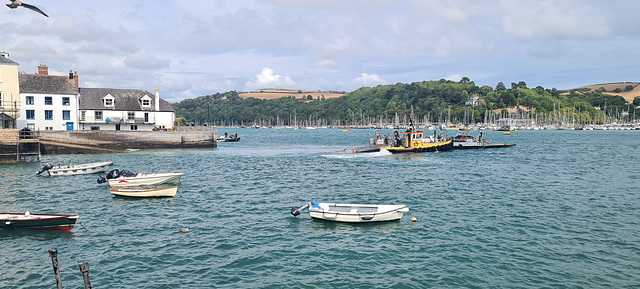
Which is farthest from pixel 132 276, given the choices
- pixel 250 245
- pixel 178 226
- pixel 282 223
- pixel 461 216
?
pixel 461 216

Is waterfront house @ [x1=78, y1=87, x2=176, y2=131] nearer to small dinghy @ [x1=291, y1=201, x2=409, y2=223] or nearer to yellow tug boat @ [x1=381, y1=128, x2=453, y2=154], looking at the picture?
yellow tug boat @ [x1=381, y1=128, x2=453, y2=154]

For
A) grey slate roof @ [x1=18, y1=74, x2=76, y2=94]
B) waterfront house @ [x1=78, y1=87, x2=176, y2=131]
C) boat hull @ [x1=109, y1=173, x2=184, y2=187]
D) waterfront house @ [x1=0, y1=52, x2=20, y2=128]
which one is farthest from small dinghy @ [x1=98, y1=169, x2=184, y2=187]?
grey slate roof @ [x1=18, y1=74, x2=76, y2=94]

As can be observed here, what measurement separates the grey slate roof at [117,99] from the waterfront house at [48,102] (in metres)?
2.40

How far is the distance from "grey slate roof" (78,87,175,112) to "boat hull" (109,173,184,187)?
42.8 meters

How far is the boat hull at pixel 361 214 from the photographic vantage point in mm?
23203

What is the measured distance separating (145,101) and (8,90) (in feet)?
71.7

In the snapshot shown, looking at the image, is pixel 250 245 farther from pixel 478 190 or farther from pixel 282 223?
pixel 478 190

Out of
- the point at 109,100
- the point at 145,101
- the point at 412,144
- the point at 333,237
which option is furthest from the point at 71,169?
the point at 412,144

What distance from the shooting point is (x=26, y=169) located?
148 ft

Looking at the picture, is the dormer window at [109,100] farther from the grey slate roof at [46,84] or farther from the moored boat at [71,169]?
the moored boat at [71,169]

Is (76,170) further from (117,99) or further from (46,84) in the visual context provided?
(117,99)

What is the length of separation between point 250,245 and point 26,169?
39.0m

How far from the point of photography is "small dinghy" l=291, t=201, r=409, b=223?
76.1ft

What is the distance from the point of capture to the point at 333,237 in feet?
69.8
